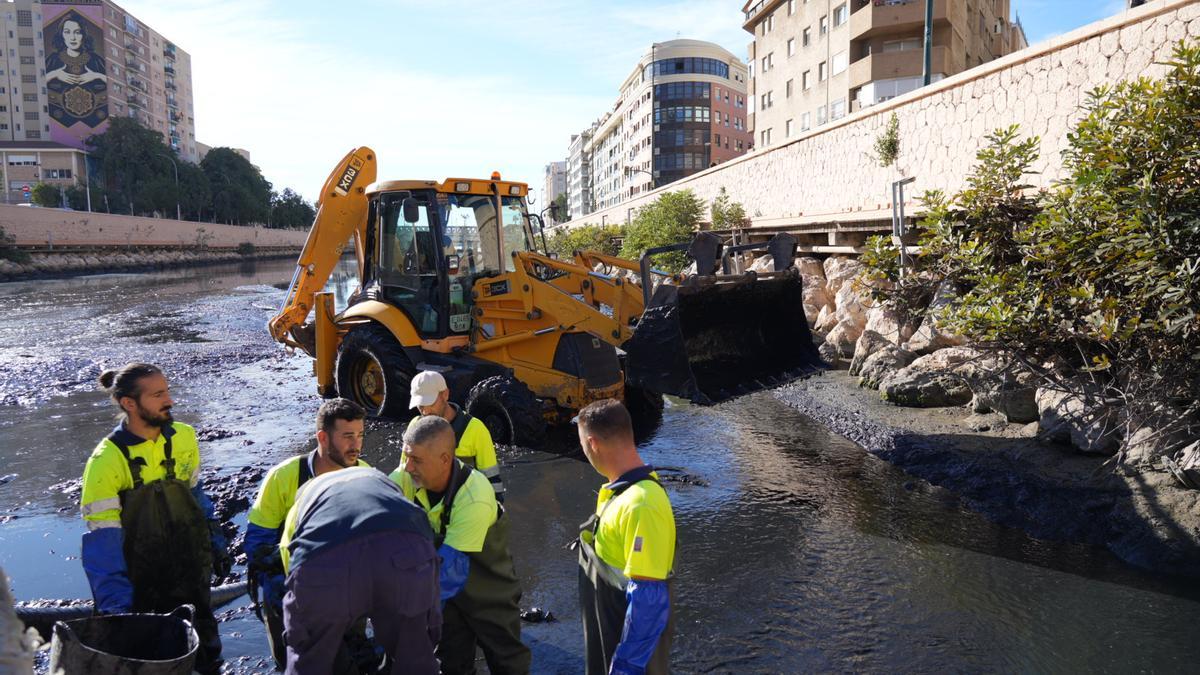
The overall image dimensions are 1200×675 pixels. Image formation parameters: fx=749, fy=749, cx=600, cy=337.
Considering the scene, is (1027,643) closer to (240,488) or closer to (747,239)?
(240,488)

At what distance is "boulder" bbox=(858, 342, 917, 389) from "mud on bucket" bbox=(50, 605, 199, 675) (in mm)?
8403

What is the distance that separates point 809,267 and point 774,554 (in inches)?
401

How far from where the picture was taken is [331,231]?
9.73 metres

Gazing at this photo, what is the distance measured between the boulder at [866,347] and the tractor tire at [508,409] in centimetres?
509

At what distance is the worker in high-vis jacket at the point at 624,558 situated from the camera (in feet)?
7.86

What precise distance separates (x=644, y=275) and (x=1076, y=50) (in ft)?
24.3

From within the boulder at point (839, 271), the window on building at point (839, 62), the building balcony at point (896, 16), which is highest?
the building balcony at point (896, 16)

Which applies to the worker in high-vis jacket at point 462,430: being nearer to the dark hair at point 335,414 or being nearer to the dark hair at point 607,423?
the dark hair at point 335,414

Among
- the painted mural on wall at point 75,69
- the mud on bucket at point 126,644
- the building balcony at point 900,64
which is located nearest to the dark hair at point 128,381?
the mud on bucket at point 126,644

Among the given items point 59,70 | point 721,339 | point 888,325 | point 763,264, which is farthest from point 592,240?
point 59,70

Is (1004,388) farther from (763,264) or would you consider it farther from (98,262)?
(98,262)

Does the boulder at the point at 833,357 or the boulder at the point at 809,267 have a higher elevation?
the boulder at the point at 809,267

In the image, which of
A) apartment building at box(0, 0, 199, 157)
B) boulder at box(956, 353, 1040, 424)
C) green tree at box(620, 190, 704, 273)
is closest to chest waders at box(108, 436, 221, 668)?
boulder at box(956, 353, 1040, 424)

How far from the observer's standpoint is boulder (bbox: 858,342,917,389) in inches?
378
